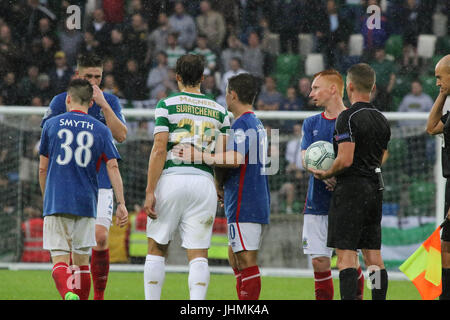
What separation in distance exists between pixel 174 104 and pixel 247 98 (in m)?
0.79

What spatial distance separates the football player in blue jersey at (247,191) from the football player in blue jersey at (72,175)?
0.81 m

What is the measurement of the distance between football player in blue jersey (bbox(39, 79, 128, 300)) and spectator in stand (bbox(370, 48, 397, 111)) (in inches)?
333

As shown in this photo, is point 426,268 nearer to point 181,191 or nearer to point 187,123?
point 181,191

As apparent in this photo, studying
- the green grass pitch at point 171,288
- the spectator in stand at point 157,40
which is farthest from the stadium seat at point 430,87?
the green grass pitch at point 171,288

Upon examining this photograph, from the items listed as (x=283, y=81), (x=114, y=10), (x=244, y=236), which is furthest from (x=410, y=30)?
(x=244, y=236)

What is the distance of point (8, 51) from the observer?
14898mm

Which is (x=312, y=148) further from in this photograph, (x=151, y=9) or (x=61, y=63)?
(x=151, y=9)

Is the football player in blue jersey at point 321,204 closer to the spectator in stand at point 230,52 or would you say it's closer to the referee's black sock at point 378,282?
the referee's black sock at point 378,282

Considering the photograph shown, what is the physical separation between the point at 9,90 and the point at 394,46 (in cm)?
695

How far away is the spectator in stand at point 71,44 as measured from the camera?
47.8 ft

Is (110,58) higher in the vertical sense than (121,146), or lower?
higher

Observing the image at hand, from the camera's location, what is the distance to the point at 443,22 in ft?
50.8
